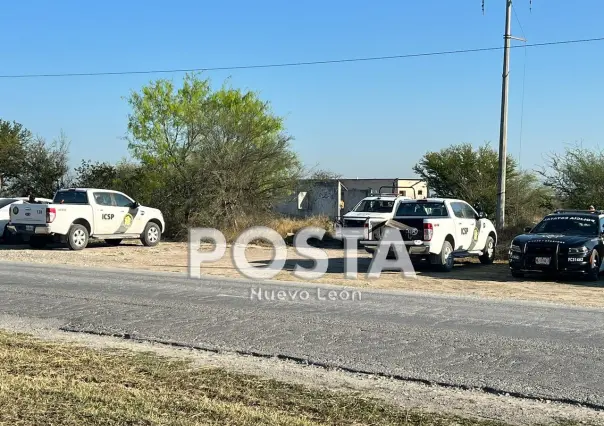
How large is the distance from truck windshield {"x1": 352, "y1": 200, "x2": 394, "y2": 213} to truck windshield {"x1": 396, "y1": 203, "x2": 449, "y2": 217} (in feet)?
17.1

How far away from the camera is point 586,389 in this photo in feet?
22.7

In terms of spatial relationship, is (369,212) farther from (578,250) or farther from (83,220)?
(83,220)

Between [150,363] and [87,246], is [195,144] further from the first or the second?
[150,363]

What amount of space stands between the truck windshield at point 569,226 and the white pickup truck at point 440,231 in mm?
2027

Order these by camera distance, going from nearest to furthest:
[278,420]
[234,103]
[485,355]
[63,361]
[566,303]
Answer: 1. [278,420]
2. [63,361]
3. [485,355]
4. [566,303]
5. [234,103]

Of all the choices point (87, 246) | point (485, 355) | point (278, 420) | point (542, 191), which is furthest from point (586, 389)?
point (542, 191)

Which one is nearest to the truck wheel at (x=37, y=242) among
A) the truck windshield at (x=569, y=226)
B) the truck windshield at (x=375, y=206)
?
the truck windshield at (x=375, y=206)

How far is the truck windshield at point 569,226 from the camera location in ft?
60.5

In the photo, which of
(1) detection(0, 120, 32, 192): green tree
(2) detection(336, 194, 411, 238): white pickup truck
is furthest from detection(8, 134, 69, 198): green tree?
(2) detection(336, 194, 411, 238): white pickup truck

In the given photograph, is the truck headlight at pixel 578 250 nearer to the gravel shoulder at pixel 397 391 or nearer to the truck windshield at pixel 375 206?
the truck windshield at pixel 375 206

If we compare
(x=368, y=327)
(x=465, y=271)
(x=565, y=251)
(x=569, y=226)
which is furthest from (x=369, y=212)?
(x=368, y=327)

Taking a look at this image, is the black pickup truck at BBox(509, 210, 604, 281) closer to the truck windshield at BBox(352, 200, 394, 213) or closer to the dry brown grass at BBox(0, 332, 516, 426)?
the truck windshield at BBox(352, 200, 394, 213)

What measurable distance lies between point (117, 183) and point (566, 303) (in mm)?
23978

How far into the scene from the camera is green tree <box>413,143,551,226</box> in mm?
34562
